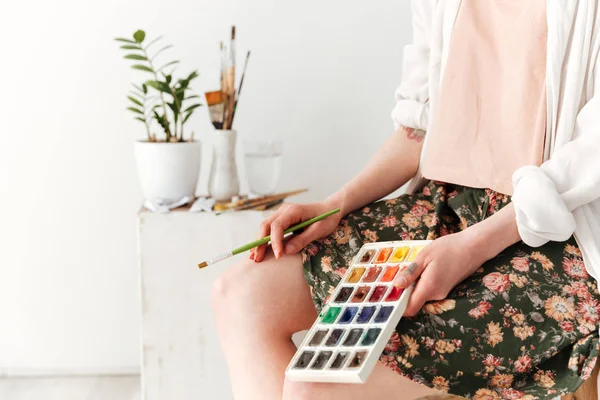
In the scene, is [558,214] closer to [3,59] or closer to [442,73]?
[442,73]

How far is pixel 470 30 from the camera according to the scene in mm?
1043

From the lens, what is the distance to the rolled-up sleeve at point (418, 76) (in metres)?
1.18

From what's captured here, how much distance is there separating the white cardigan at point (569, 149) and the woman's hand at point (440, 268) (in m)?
0.07

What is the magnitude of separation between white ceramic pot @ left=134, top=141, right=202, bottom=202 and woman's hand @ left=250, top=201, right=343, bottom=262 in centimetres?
49

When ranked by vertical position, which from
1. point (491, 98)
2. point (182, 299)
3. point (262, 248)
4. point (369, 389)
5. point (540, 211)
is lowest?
point (182, 299)

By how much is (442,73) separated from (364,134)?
665 millimetres

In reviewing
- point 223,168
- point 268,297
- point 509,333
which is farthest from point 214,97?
point 509,333

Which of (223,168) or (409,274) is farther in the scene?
(223,168)

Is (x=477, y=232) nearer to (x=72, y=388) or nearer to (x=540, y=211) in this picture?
(x=540, y=211)

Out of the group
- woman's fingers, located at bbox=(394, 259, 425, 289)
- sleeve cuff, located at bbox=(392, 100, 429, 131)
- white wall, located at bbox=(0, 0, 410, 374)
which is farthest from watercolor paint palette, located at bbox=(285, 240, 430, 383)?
white wall, located at bbox=(0, 0, 410, 374)

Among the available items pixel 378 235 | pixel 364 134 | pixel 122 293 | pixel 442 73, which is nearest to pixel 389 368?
pixel 378 235

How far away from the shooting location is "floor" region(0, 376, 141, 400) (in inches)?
68.1

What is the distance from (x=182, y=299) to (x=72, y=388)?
1.76 ft

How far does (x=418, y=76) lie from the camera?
1.21m
